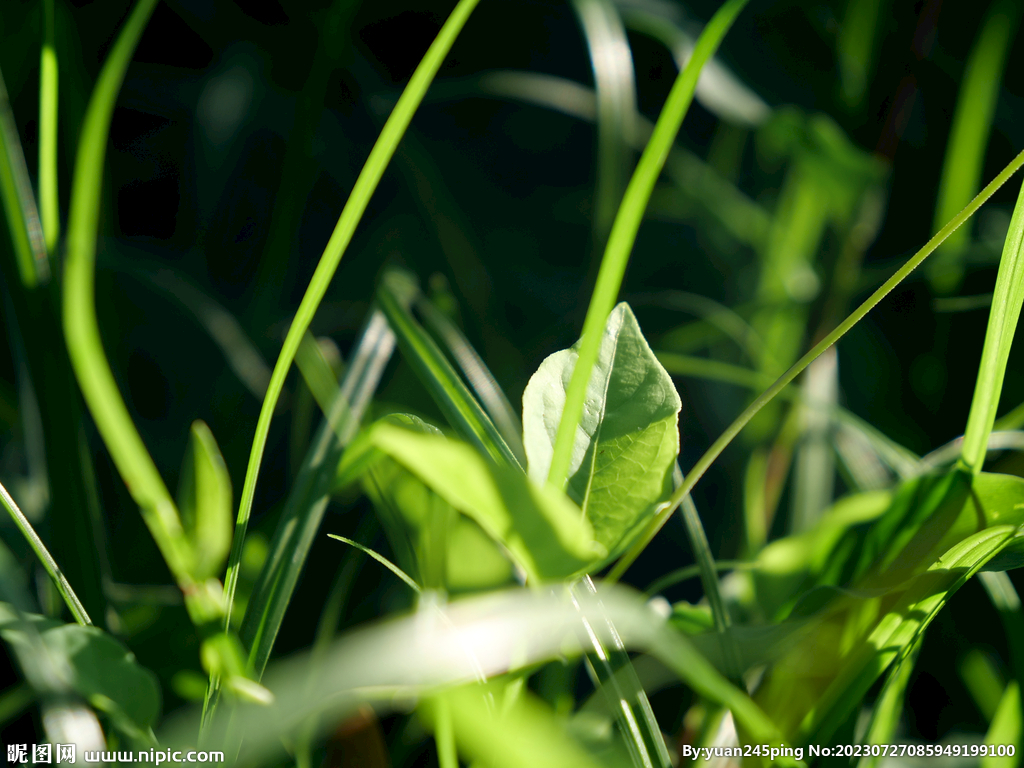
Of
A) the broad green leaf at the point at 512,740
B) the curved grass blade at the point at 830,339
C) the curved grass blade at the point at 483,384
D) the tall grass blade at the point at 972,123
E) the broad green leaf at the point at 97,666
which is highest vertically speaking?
the tall grass blade at the point at 972,123

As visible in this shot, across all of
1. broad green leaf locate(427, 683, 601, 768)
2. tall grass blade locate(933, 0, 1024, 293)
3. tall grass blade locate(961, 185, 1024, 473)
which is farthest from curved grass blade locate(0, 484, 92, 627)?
tall grass blade locate(933, 0, 1024, 293)

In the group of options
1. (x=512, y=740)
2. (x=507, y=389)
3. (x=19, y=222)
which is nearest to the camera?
(x=512, y=740)

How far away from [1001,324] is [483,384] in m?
0.18

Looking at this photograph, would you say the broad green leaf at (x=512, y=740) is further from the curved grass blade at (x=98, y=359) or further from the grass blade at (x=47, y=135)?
the grass blade at (x=47, y=135)

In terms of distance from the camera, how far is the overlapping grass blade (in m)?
0.21

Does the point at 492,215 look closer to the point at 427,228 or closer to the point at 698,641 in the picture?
the point at 427,228

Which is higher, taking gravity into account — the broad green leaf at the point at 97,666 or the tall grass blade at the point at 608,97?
the tall grass blade at the point at 608,97

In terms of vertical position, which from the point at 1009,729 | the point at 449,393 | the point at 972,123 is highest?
the point at 972,123

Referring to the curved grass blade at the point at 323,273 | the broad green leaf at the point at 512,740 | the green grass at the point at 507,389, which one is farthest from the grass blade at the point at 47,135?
the broad green leaf at the point at 512,740

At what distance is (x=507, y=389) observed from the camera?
0.38 meters

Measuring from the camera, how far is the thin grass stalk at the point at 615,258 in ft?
0.54

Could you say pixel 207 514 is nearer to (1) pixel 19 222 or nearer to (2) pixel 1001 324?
(1) pixel 19 222

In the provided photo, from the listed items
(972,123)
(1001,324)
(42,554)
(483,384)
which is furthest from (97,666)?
(972,123)

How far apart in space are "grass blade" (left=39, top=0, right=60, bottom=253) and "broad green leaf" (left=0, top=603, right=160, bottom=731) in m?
0.14
